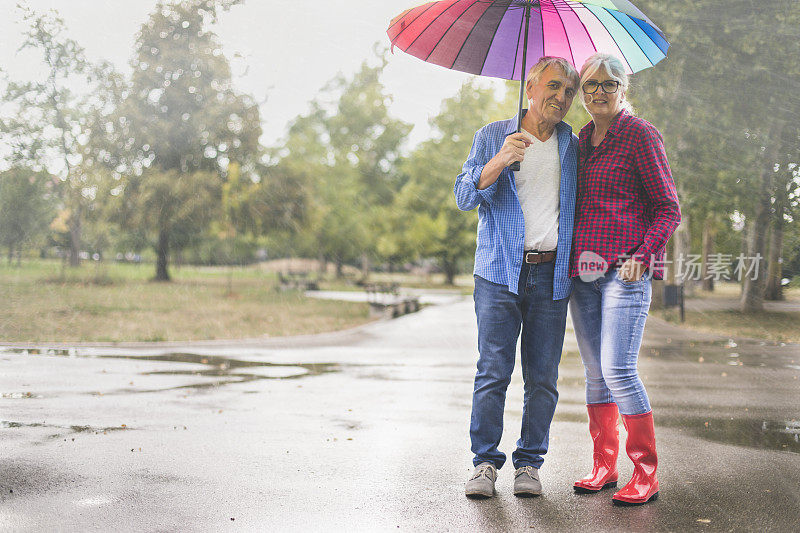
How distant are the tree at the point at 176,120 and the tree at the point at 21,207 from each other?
5.39 metres

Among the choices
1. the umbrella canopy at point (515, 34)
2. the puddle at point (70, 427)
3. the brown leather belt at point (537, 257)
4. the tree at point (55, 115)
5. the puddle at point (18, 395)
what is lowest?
the puddle at point (18, 395)

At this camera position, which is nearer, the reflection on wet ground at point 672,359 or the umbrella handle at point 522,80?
the umbrella handle at point 522,80

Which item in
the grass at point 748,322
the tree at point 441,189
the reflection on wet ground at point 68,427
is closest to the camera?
the reflection on wet ground at point 68,427

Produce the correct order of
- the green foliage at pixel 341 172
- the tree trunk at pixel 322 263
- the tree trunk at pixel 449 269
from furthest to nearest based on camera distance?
the tree trunk at pixel 449 269 → the tree trunk at pixel 322 263 → the green foliage at pixel 341 172

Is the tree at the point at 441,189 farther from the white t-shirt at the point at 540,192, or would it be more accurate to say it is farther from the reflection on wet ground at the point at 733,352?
the white t-shirt at the point at 540,192

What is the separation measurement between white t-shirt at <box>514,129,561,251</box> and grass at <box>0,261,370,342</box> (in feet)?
33.1

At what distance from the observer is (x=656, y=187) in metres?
3.48

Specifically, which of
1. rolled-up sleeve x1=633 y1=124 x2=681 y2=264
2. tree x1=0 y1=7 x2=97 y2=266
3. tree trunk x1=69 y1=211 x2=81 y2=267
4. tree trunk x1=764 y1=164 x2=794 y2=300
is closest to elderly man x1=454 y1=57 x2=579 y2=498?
rolled-up sleeve x1=633 y1=124 x2=681 y2=264

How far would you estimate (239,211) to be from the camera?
2483cm

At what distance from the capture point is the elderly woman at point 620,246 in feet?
11.4

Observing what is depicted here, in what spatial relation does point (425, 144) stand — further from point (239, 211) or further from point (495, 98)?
point (239, 211)

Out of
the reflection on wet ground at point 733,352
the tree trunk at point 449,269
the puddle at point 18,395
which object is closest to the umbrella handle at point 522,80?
the puddle at point 18,395

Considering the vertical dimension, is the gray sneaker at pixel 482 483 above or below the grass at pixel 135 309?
above

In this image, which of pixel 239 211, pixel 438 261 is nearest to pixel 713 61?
pixel 239 211
